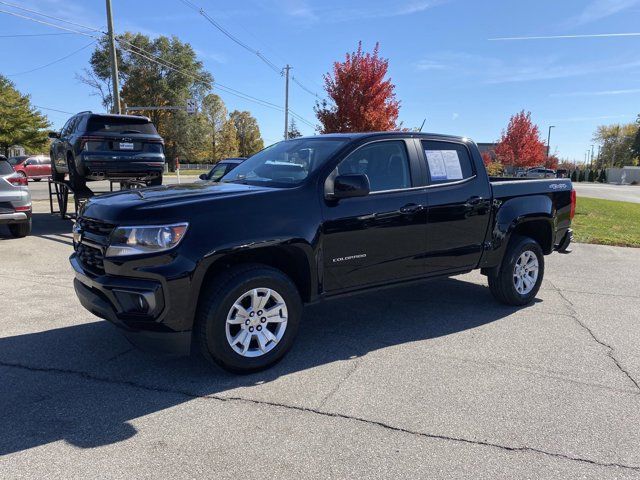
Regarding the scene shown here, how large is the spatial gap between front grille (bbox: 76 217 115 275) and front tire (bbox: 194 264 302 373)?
82 cm

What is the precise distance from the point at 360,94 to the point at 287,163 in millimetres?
15145

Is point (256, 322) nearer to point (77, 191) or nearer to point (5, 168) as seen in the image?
point (5, 168)

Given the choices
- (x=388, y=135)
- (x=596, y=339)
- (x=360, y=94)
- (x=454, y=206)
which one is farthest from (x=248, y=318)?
(x=360, y=94)

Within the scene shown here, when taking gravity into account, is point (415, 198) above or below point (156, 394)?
above

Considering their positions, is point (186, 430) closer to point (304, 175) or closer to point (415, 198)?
point (304, 175)

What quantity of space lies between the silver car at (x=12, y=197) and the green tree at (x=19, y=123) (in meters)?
41.2

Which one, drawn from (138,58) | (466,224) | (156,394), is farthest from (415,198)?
(138,58)

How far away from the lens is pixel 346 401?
11.1 feet

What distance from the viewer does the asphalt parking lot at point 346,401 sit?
2.70 meters

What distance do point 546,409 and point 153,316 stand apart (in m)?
2.80

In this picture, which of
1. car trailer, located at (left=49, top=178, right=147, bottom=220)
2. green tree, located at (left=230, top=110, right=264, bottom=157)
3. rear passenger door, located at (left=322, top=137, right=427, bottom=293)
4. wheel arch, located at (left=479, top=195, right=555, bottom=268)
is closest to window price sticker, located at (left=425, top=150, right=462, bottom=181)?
rear passenger door, located at (left=322, top=137, right=427, bottom=293)

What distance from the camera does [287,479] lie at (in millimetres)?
2543

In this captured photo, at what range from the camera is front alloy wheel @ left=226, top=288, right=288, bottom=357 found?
11.9ft

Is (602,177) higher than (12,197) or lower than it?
higher
